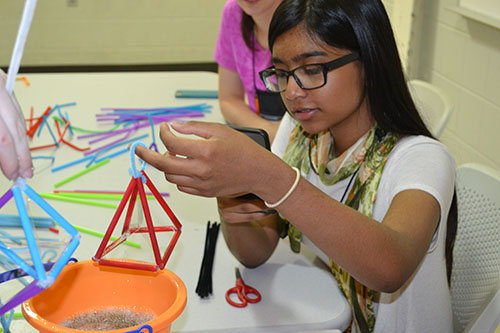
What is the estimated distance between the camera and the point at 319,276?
123cm

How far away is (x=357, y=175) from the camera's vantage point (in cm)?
130

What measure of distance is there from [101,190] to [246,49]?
0.77m

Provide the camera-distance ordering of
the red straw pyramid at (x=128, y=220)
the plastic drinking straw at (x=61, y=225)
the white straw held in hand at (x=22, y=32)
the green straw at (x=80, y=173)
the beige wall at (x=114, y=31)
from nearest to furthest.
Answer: the white straw held in hand at (x=22, y=32) < the plastic drinking straw at (x=61, y=225) < the red straw pyramid at (x=128, y=220) < the green straw at (x=80, y=173) < the beige wall at (x=114, y=31)

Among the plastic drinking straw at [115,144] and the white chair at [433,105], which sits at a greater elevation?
the white chair at [433,105]

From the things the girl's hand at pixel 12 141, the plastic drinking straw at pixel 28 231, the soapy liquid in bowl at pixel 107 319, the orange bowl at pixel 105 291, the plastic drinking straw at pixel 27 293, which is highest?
the girl's hand at pixel 12 141

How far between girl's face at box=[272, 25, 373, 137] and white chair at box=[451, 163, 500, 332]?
0.34m

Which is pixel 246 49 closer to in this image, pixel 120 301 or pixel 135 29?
pixel 120 301

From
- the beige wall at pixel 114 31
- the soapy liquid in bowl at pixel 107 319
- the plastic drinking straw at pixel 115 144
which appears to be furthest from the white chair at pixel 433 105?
the beige wall at pixel 114 31

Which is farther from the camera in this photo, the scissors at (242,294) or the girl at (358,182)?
the scissors at (242,294)

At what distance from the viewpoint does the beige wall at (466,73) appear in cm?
232

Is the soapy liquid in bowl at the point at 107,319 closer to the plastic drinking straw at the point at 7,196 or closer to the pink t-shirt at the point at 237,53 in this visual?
the plastic drinking straw at the point at 7,196

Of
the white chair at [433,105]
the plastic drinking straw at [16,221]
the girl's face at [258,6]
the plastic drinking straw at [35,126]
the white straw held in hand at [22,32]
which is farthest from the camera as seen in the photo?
the plastic drinking straw at [35,126]

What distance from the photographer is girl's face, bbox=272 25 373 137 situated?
1.16 m

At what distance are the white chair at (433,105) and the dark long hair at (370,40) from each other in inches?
18.5
